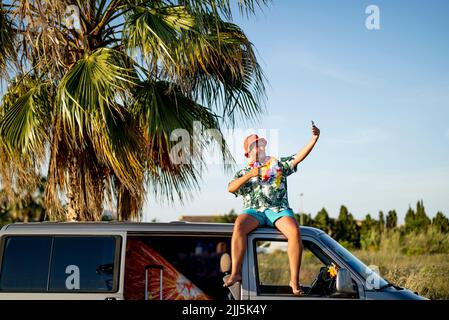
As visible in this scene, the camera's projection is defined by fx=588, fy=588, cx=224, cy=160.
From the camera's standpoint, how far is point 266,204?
5.55m

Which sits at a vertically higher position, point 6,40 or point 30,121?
point 6,40

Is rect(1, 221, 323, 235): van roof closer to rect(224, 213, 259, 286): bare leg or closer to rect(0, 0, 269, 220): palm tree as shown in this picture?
rect(224, 213, 259, 286): bare leg

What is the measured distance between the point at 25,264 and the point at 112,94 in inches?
110

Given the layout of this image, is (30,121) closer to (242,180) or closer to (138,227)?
(138,227)

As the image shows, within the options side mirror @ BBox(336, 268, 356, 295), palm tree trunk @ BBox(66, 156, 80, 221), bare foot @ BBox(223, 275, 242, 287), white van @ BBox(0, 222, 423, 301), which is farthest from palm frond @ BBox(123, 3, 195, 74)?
side mirror @ BBox(336, 268, 356, 295)

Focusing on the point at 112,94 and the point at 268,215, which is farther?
the point at 112,94

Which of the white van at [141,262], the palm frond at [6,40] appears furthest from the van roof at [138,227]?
the palm frond at [6,40]

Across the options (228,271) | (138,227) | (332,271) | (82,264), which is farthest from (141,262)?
(332,271)

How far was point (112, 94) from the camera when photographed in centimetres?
748

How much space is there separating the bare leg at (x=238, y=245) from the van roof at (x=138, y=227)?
0.13 m

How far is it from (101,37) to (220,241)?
4565 mm

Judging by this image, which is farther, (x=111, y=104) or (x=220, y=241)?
(x=111, y=104)
